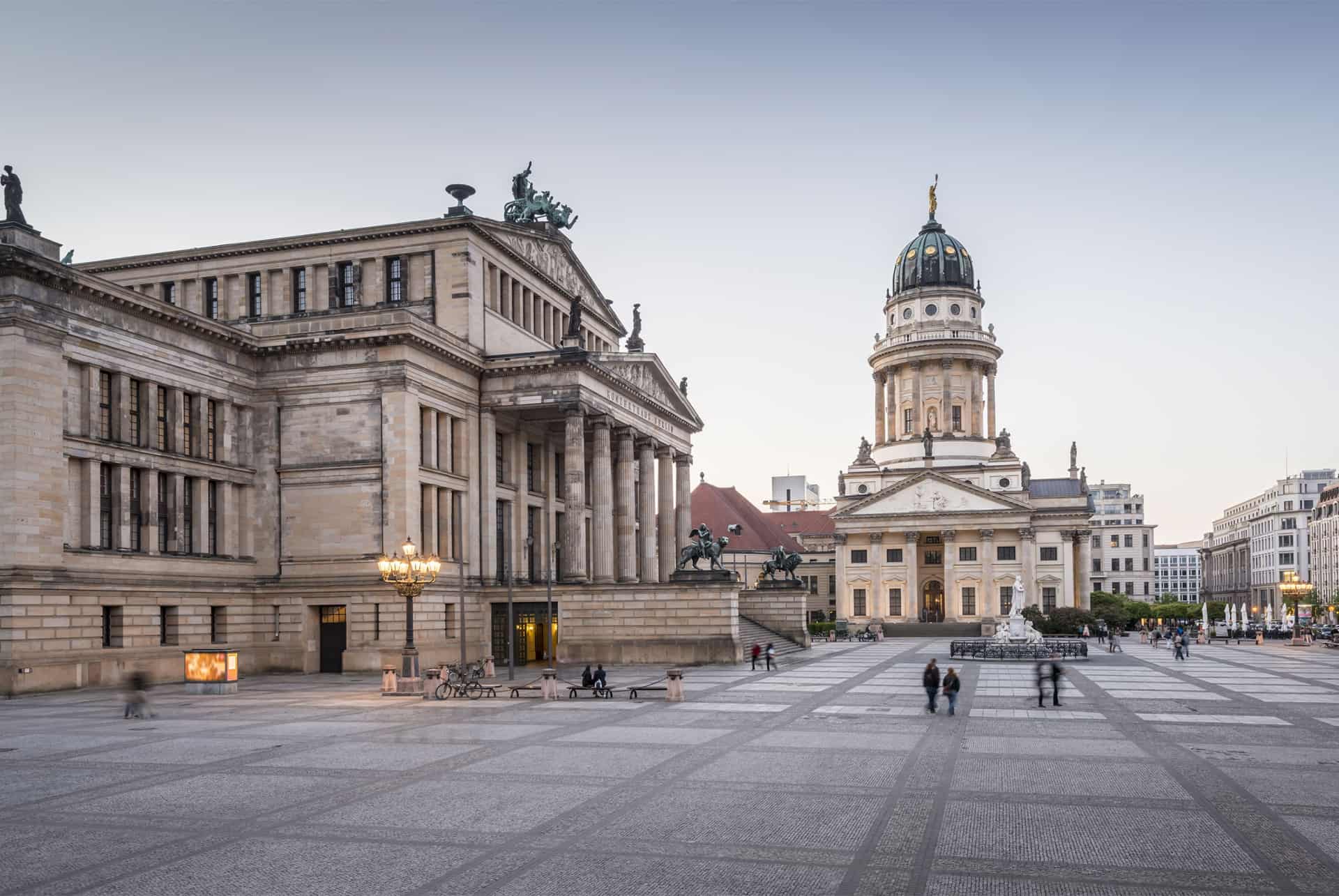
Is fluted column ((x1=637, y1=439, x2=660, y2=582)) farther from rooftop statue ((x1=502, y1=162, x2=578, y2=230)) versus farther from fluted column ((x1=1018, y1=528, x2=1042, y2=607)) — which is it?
fluted column ((x1=1018, y1=528, x2=1042, y2=607))

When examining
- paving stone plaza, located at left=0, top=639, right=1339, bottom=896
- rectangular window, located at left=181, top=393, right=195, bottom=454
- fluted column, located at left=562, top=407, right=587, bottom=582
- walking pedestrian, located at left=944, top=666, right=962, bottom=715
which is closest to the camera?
paving stone plaza, located at left=0, top=639, right=1339, bottom=896

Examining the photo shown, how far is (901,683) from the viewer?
4453cm

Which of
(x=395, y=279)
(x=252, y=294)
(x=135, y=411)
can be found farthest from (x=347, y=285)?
(x=135, y=411)

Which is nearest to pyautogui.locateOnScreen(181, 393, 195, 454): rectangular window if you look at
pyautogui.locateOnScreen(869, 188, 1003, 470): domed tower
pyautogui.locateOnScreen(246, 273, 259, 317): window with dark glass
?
pyautogui.locateOnScreen(246, 273, 259, 317): window with dark glass

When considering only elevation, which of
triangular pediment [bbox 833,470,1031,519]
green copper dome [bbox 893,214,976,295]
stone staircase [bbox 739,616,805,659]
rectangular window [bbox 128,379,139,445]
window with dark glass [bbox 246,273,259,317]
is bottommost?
stone staircase [bbox 739,616,805,659]

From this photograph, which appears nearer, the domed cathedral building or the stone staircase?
the stone staircase

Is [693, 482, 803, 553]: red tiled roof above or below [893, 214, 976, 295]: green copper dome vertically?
below

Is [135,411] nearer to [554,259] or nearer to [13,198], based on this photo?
[13,198]

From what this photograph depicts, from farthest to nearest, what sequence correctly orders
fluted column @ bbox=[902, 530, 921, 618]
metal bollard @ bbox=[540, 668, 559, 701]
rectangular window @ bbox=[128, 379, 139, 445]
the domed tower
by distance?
the domed tower < fluted column @ bbox=[902, 530, 921, 618] < rectangular window @ bbox=[128, 379, 139, 445] < metal bollard @ bbox=[540, 668, 559, 701]

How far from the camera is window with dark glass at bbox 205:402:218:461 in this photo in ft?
165

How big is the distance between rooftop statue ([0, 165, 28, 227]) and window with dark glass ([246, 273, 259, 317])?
19.0 m

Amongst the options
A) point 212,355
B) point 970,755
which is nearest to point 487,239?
point 212,355

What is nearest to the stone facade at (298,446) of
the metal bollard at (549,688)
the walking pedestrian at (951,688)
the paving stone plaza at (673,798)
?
the paving stone plaza at (673,798)

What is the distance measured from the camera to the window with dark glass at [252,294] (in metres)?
60.2
